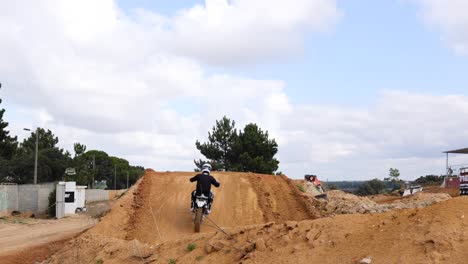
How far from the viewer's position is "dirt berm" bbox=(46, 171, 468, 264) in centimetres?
781

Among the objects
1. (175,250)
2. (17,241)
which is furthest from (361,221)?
(17,241)

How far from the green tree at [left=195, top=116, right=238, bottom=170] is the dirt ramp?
99.1 ft

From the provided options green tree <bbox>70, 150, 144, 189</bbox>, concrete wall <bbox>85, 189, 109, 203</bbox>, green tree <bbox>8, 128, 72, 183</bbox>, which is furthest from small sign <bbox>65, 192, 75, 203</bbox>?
green tree <bbox>70, 150, 144, 189</bbox>

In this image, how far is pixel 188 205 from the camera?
16844 millimetres

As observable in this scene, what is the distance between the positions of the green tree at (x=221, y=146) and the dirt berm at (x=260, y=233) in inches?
1253

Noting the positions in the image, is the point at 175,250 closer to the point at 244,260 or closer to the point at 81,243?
the point at 244,260

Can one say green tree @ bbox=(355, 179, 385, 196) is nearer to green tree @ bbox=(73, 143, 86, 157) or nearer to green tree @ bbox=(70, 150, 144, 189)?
green tree @ bbox=(73, 143, 86, 157)

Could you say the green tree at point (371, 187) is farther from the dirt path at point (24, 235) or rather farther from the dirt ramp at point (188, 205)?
the dirt ramp at point (188, 205)

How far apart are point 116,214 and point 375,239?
367 inches

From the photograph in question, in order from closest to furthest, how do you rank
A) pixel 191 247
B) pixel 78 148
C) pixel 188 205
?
pixel 191 247, pixel 188 205, pixel 78 148

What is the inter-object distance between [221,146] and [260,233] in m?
42.5

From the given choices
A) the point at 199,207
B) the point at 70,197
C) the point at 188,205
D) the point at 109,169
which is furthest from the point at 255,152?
the point at 109,169

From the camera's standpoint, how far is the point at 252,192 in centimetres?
1848

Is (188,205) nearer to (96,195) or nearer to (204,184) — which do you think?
(204,184)
